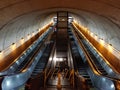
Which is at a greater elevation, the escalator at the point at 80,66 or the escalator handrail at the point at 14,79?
the escalator at the point at 80,66

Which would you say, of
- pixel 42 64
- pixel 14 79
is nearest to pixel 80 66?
pixel 42 64

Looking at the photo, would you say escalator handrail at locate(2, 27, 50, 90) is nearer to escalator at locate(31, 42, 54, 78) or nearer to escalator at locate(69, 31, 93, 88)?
escalator at locate(31, 42, 54, 78)

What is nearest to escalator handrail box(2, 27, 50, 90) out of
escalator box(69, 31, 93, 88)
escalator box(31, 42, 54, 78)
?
escalator box(31, 42, 54, 78)

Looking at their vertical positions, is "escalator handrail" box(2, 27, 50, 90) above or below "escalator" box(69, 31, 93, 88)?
below

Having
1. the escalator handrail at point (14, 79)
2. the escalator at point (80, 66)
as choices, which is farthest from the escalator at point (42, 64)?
the escalator at point (80, 66)

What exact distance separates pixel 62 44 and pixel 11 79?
14828mm

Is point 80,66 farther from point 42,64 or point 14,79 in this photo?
point 14,79

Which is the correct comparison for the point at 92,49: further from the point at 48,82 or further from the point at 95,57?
the point at 48,82

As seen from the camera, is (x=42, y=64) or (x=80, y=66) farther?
(x=42, y=64)

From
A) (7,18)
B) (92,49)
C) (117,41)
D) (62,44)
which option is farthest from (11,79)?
(62,44)

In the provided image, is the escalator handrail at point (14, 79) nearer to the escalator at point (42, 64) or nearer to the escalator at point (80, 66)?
the escalator at point (42, 64)

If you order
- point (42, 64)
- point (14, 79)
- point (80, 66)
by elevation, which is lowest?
point (14, 79)

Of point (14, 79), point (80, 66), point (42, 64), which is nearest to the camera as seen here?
point (14, 79)

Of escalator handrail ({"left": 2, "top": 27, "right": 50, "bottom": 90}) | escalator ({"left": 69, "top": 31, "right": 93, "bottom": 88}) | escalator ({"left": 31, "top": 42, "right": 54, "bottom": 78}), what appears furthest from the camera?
escalator ({"left": 31, "top": 42, "right": 54, "bottom": 78})
